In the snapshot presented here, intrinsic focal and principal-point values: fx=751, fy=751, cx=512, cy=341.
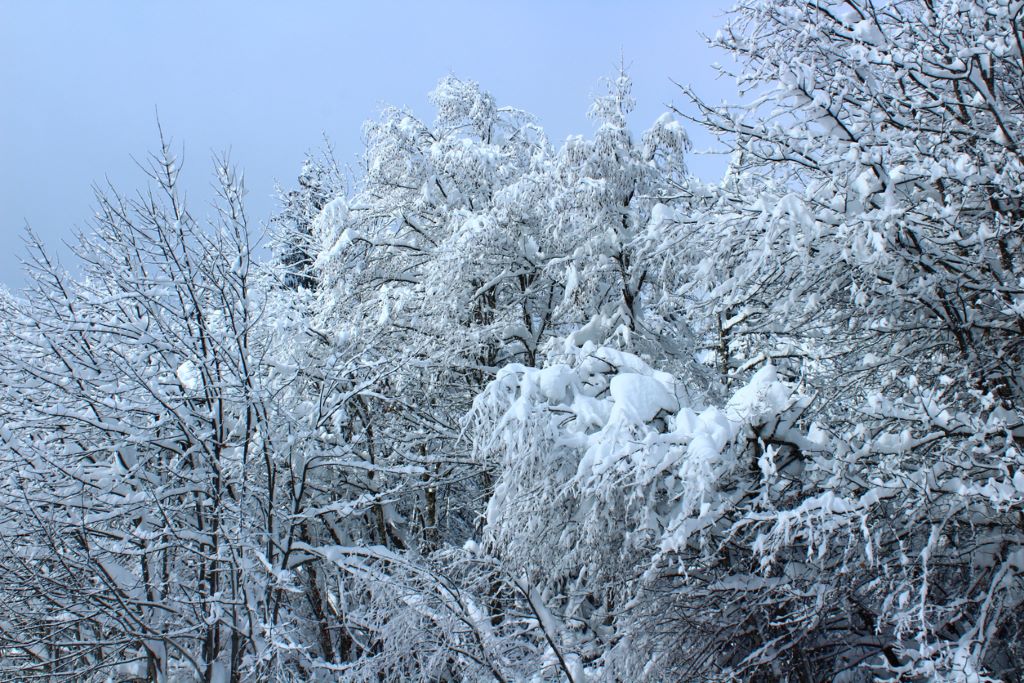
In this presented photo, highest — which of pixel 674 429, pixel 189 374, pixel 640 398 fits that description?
pixel 189 374

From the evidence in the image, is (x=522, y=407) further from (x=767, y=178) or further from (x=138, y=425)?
(x=138, y=425)

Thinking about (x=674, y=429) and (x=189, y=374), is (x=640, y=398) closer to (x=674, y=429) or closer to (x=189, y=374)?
(x=674, y=429)

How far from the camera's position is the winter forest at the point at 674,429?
4645mm

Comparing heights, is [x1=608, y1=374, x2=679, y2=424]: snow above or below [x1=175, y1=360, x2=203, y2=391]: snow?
below

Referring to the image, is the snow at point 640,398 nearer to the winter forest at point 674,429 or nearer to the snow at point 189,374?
the winter forest at point 674,429

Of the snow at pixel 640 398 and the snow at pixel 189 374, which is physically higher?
the snow at pixel 189 374

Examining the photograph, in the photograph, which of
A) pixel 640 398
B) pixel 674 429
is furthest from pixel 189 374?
pixel 674 429

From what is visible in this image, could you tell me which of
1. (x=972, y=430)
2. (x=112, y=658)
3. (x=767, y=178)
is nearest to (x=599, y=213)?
(x=767, y=178)

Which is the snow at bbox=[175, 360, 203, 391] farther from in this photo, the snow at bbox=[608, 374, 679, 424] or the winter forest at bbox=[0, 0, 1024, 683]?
the snow at bbox=[608, 374, 679, 424]

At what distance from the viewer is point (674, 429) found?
5125mm

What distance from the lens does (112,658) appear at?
686cm

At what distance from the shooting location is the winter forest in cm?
464

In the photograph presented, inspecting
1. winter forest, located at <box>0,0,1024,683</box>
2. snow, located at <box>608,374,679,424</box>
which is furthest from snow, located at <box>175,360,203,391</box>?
snow, located at <box>608,374,679,424</box>

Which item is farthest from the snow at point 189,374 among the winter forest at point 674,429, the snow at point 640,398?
the snow at point 640,398
